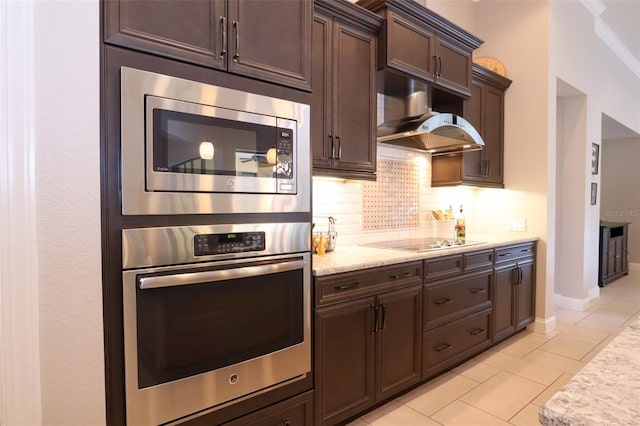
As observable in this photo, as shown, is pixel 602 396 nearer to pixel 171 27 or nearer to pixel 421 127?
pixel 171 27

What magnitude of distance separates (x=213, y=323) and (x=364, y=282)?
904 mm

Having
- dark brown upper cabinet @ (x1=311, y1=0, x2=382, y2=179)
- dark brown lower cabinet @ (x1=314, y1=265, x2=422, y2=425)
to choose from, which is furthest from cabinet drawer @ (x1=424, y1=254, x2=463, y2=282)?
dark brown upper cabinet @ (x1=311, y1=0, x2=382, y2=179)

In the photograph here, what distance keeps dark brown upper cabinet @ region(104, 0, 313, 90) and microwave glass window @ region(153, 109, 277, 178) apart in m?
0.24

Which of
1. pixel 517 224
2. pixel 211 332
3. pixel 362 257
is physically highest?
pixel 517 224

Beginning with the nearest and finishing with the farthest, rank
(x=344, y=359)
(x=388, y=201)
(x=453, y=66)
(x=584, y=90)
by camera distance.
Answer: (x=344, y=359) < (x=453, y=66) < (x=388, y=201) < (x=584, y=90)

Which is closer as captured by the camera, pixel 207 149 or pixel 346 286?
pixel 207 149

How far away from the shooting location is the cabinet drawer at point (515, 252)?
3.11 meters

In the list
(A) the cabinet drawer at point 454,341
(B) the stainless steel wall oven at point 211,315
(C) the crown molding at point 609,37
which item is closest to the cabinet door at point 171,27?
(B) the stainless steel wall oven at point 211,315

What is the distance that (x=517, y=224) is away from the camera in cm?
372

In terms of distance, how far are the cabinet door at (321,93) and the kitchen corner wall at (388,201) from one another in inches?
15.6

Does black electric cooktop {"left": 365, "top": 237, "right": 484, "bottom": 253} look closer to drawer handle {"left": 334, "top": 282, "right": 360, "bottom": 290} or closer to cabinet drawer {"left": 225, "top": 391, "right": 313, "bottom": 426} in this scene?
drawer handle {"left": 334, "top": 282, "right": 360, "bottom": 290}

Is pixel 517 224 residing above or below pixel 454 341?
above

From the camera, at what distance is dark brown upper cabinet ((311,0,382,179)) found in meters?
2.17

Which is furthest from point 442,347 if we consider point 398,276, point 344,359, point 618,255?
point 618,255
